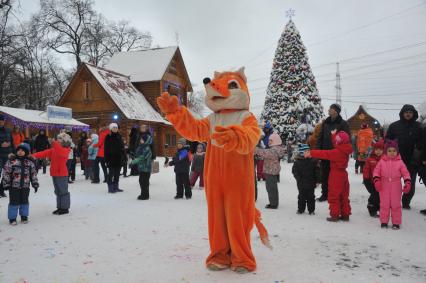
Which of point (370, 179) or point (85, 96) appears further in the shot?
point (85, 96)

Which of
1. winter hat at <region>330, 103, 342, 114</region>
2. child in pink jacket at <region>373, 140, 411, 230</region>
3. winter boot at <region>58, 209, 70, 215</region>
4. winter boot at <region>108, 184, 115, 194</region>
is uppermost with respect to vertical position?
winter hat at <region>330, 103, 342, 114</region>

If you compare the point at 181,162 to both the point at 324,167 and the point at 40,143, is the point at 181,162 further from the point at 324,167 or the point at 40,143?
the point at 40,143

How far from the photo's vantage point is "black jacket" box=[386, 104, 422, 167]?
6.90 m

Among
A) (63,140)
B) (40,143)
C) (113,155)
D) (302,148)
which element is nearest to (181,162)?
(113,155)

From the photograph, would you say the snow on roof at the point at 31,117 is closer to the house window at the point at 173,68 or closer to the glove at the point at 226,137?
the house window at the point at 173,68

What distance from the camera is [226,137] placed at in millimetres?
3102

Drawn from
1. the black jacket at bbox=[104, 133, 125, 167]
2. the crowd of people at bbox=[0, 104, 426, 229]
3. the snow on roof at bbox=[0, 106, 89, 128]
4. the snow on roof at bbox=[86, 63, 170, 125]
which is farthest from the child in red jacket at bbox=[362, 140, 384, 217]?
the snow on roof at bbox=[86, 63, 170, 125]

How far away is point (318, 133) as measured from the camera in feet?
23.9

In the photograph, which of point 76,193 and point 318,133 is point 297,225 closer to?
point 318,133

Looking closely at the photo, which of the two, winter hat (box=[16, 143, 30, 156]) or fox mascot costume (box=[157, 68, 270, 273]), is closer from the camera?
fox mascot costume (box=[157, 68, 270, 273])

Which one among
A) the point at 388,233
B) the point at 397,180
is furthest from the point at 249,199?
the point at 397,180

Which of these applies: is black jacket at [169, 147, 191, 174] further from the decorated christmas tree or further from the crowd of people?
the decorated christmas tree

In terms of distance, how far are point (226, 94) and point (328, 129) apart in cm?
392

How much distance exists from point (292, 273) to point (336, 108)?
398 cm
